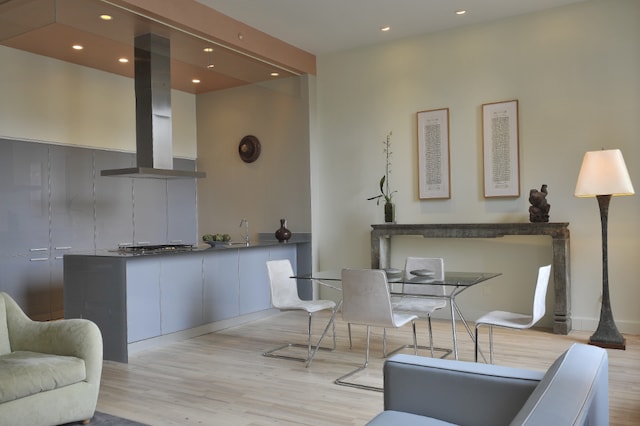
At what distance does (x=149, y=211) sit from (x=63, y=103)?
5.62 ft

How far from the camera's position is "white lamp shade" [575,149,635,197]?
14.6 ft

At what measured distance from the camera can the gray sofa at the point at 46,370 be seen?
9.03ft

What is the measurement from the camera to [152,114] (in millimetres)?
5348

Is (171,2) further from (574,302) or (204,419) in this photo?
(574,302)

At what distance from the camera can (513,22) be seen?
18.4 feet

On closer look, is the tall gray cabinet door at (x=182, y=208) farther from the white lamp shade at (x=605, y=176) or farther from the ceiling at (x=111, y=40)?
the white lamp shade at (x=605, y=176)

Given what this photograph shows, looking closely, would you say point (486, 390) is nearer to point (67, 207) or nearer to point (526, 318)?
point (526, 318)

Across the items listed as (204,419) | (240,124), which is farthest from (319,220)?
(204,419)

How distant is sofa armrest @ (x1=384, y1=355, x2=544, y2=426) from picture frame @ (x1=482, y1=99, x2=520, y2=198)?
390 cm

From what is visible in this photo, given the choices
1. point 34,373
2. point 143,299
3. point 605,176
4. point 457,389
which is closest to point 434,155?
point 605,176

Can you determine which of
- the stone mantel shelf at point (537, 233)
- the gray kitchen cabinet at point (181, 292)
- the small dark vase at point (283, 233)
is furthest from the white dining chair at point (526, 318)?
the small dark vase at point (283, 233)

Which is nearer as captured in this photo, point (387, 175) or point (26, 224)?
point (26, 224)

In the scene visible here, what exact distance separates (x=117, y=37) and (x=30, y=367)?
323cm

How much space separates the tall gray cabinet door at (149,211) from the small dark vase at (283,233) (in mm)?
1781
